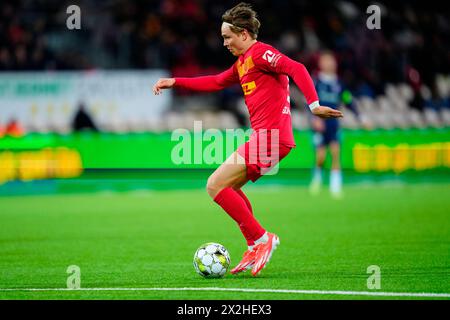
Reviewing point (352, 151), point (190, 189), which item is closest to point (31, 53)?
point (190, 189)

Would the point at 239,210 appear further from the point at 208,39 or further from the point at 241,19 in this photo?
the point at 208,39

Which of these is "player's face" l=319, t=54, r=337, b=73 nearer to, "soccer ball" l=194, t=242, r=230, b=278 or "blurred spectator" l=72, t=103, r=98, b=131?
"blurred spectator" l=72, t=103, r=98, b=131

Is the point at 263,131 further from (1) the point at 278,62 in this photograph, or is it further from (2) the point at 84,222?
(2) the point at 84,222

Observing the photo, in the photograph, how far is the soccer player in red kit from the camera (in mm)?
7875

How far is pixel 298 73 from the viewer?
301 inches

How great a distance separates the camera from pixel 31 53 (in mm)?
22422

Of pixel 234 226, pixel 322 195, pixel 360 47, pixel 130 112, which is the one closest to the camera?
pixel 234 226

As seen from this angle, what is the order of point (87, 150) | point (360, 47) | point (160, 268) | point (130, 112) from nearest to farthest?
point (160, 268) → point (87, 150) → point (130, 112) → point (360, 47)

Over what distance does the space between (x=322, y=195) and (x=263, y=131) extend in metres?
9.97

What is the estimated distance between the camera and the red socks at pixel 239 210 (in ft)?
25.8

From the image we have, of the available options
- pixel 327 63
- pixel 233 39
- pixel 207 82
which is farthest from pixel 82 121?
pixel 233 39

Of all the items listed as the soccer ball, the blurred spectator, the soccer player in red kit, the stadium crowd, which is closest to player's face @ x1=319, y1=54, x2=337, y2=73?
the stadium crowd

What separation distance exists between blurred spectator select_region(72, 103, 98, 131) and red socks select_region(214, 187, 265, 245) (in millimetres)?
12782

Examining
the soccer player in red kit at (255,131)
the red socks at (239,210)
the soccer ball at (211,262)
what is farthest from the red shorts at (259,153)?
the soccer ball at (211,262)
